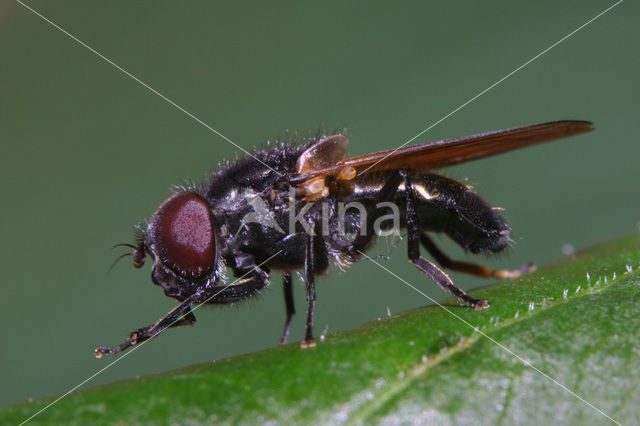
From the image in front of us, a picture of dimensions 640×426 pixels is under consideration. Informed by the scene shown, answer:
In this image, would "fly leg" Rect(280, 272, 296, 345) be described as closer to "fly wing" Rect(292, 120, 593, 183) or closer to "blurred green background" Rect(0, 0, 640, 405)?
"blurred green background" Rect(0, 0, 640, 405)

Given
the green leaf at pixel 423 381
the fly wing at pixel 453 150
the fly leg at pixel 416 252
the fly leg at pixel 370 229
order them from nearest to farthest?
the green leaf at pixel 423 381
the fly wing at pixel 453 150
the fly leg at pixel 416 252
the fly leg at pixel 370 229

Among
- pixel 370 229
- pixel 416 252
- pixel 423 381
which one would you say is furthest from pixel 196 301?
pixel 423 381

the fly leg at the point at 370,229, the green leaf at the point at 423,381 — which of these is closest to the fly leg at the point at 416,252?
the fly leg at the point at 370,229

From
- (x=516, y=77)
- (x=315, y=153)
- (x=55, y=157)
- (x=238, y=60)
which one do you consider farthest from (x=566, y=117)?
(x=55, y=157)

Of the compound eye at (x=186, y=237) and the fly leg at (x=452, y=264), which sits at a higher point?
the compound eye at (x=186, y=237)

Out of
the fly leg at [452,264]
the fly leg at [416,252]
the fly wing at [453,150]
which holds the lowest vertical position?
the fly leg at [452,264]

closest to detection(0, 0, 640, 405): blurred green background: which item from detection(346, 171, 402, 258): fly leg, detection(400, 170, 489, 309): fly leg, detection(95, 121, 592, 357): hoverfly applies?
detection(95, 121, 592, 357): hoverfly

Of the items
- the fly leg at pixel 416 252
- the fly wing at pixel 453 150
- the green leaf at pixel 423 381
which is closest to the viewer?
the green leaf at pixel 423 381

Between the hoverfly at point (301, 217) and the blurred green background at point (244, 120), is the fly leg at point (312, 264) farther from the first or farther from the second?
the blurred green background at point (244, 120)
